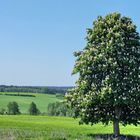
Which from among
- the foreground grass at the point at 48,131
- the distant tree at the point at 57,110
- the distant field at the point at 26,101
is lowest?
the foreground grass at the point at 48,131

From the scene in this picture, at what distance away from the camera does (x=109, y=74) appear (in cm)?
4747

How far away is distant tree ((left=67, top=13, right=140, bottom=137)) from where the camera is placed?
4681cm

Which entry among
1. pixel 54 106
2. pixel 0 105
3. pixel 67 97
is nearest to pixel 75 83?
pixel 67 97

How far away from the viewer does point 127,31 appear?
49.5m

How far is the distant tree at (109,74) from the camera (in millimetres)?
46812

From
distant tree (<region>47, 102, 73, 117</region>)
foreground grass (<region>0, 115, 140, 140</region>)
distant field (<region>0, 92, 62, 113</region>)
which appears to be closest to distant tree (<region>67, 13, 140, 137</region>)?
foreground grass (<region>0, 115, 140, 140</region>)

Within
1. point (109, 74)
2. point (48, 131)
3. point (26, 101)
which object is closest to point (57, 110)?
point (26, 101)

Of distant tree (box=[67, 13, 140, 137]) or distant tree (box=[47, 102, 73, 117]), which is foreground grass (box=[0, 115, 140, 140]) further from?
distant tree (box=[47, 102, 73, 117])

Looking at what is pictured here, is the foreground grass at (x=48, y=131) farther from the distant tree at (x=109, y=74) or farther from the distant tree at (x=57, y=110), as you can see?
the distant tree at (x=57, y=110)

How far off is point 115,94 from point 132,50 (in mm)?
5330

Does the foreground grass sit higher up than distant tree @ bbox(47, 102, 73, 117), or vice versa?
distant tree @ bbox(47, 102, 73, 117)

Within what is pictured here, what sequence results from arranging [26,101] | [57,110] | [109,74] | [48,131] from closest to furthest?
[109,74] < [48,131] < [57,110] < [26,101]

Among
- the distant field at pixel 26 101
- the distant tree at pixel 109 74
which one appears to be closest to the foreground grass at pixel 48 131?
the distant tree at pixel 109 74

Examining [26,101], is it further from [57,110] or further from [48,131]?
[48,131]
